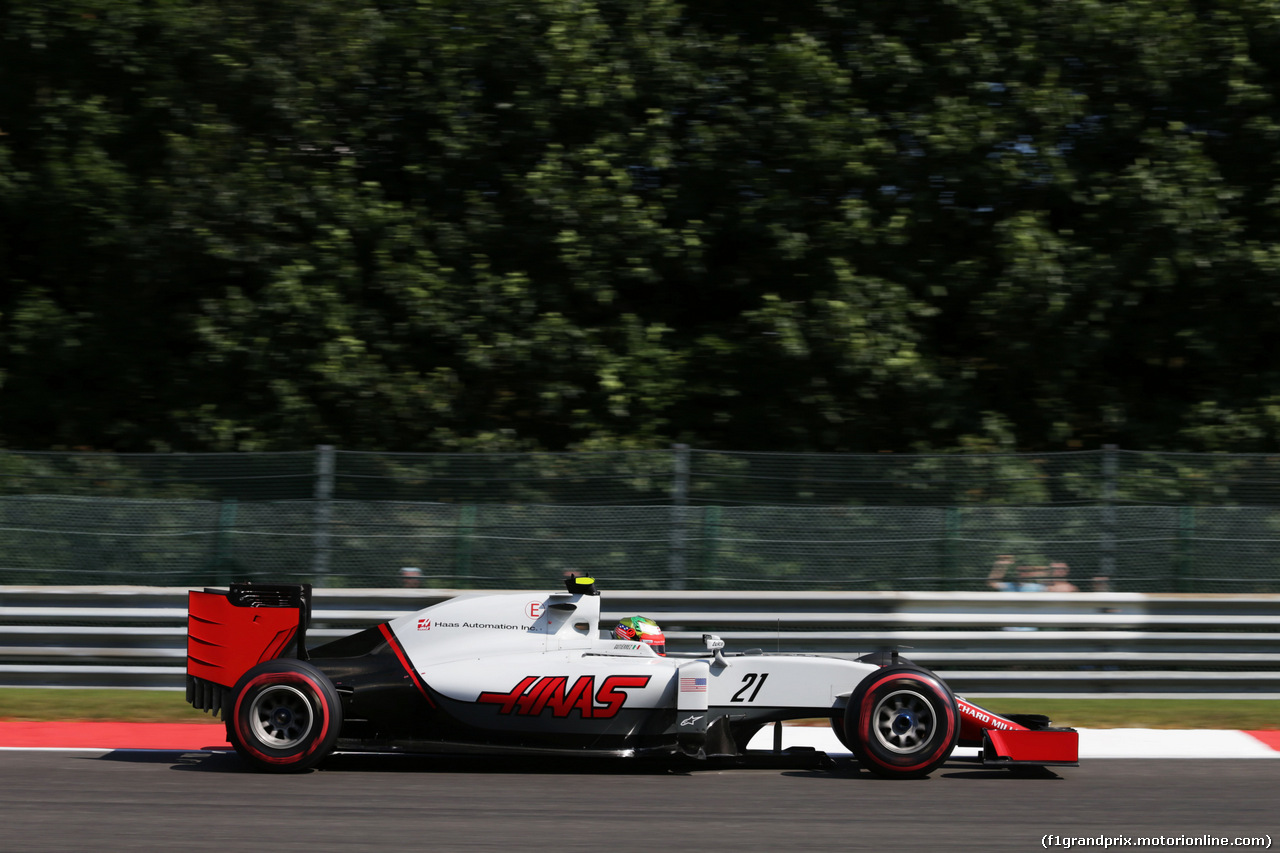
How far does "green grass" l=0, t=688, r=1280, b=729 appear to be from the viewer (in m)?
8.69

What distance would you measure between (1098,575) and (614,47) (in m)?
6.97

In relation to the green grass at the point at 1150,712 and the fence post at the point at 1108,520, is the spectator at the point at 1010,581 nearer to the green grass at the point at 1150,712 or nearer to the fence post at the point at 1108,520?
the fence post at the point at 1108,520

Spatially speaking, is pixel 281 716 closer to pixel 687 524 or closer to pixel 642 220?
pixel 687 524

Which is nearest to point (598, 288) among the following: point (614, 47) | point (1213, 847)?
point (614, 47)

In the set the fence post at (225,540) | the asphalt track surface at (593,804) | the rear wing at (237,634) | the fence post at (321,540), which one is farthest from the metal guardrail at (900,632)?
the rear wing at (237,634)

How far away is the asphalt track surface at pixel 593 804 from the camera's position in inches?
213

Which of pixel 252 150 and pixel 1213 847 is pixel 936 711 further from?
pixel 252 150

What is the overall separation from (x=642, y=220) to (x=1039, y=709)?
5.86 meters

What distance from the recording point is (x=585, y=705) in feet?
22.2

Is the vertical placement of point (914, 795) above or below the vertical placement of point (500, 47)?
below

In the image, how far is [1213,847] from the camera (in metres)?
5.44

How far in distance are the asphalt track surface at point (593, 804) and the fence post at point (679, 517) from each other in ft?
7.89

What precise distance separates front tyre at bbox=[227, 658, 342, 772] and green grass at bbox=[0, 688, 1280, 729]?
6.77 feet

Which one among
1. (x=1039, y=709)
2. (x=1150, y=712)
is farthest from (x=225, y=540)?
(x=1150, y=712)
